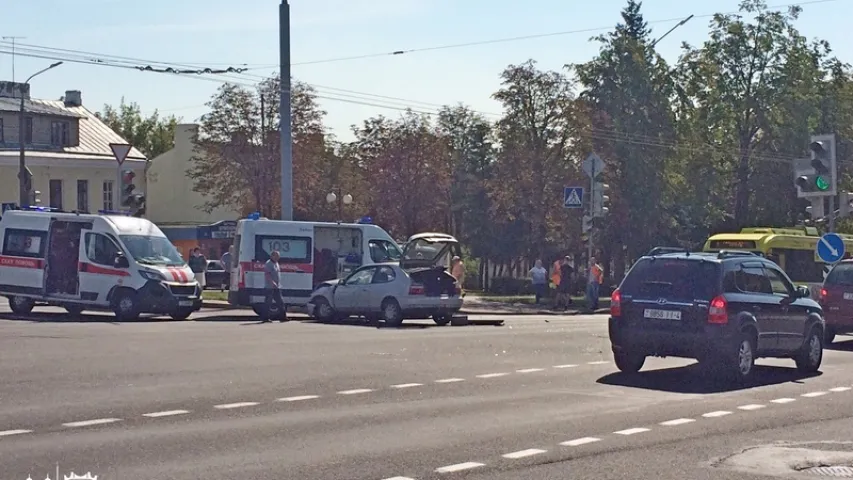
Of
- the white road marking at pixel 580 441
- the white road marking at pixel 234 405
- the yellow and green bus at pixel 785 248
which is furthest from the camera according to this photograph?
the yellow and green bus at pixel 785 248

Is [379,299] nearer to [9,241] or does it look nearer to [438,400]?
[9,241]

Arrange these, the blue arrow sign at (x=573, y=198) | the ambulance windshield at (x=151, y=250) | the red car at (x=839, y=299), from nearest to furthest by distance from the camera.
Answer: the red car at (x=839, y=299) < the ambulance windshield at (x=151, y=250) < the blue arrow sign at (x=573, y=198)

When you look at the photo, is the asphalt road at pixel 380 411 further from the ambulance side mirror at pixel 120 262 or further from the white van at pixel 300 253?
the white van at pixel 300 253

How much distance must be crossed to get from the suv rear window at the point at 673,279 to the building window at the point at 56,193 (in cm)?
5408

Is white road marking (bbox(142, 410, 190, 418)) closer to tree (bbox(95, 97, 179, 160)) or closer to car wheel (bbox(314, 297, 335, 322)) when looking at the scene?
car wheel (bbox(314, 297, 335, 322))

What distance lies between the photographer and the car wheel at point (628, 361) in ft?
55.6

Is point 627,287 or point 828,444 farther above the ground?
point 627,287

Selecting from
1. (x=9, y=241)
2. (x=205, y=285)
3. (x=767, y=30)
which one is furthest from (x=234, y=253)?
(x=767, y=30)

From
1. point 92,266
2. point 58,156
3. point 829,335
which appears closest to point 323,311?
point 92,266

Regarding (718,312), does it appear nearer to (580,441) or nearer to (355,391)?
(355,391)

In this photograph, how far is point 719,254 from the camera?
673 inches

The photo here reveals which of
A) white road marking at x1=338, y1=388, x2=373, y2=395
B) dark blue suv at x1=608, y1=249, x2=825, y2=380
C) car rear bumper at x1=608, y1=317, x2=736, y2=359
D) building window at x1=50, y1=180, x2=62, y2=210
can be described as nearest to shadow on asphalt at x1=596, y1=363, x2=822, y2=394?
dark blue suv at x1=608, y1=249, x2=825, y2=380

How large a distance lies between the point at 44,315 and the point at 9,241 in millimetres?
1923

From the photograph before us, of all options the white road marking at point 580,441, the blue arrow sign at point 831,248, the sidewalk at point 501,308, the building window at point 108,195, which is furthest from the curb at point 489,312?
the building window at point 108,195
